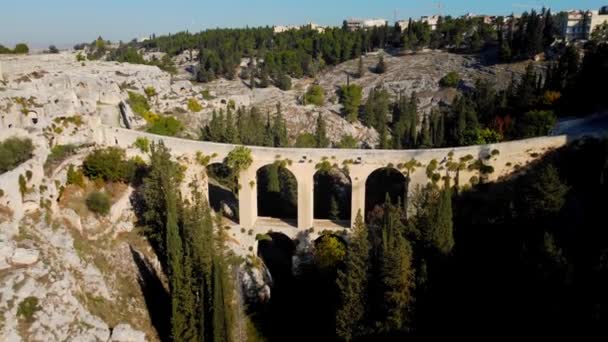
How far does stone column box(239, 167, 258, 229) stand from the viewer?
35438mm

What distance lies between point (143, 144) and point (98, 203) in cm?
695

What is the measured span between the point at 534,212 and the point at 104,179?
2701cm

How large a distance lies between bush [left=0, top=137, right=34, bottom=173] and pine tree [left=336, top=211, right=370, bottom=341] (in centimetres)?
2000

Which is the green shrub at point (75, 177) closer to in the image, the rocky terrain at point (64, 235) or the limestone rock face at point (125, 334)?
the rocky terrain at point (64, 235)

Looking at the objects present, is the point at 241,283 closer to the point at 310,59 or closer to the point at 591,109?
the point at 591,109

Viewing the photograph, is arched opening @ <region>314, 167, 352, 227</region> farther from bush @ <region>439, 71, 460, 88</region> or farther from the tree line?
bush @ <region>439, 71, 460, 88</region>

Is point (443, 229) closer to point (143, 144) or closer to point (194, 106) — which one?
point (143, 144)

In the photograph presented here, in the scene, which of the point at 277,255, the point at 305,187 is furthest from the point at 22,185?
the point at 277,255

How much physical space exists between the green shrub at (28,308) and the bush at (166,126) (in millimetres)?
26760

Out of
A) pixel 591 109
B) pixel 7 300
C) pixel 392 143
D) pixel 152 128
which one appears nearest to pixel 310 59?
pixel 392 143

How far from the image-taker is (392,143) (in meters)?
58.8

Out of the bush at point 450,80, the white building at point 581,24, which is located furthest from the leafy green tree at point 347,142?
the white building at point 581,24

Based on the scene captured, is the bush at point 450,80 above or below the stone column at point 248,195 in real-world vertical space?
above

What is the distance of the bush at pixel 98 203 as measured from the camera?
102ft
